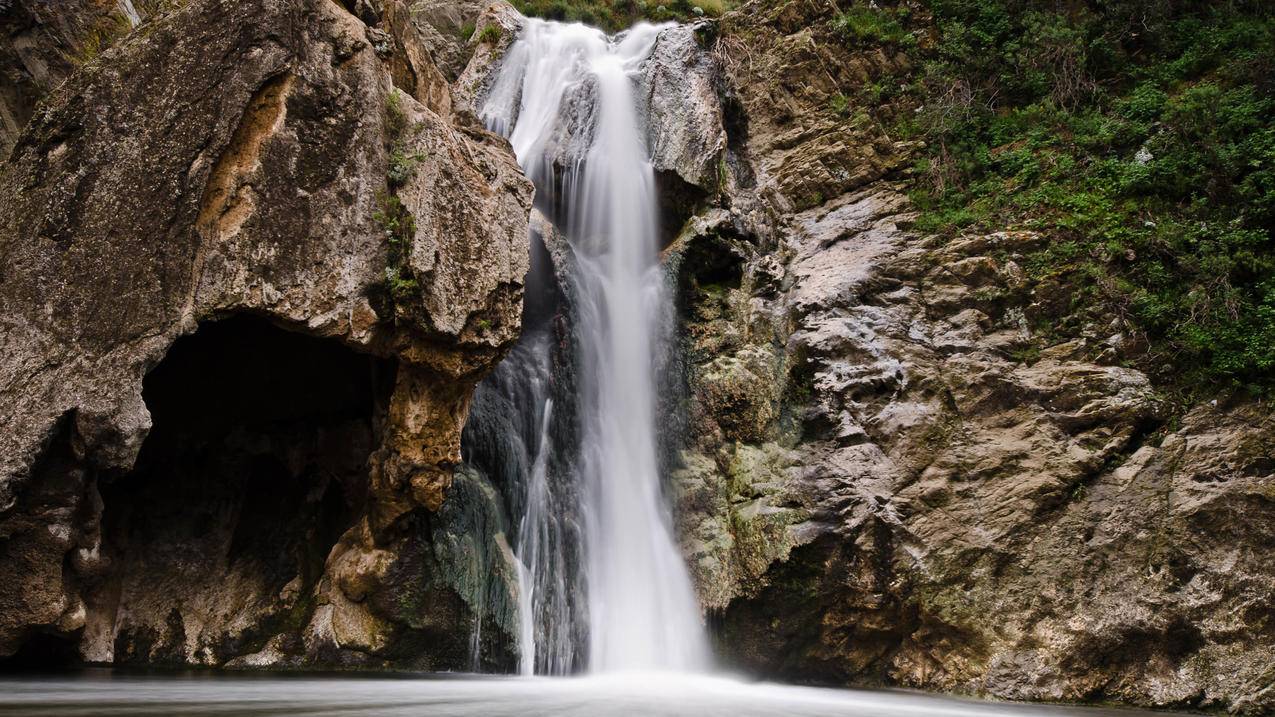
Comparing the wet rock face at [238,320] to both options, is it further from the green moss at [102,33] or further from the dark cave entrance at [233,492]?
the green moss at [102,33]

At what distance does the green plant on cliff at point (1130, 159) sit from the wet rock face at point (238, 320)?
8.05 metres

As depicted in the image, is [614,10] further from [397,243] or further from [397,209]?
[397,243]

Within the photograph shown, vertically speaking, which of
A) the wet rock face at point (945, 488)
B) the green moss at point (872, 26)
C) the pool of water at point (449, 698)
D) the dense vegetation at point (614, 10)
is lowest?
the pool of water at point (449, 698)

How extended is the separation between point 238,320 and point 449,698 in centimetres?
543

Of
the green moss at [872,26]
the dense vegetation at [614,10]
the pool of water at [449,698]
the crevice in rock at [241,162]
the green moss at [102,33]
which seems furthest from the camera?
the dense vegetation at [614,10]

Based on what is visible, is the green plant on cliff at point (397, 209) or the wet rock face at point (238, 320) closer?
the wet rock face at point (238, 320)

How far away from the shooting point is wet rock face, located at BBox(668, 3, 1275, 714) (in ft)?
26.2

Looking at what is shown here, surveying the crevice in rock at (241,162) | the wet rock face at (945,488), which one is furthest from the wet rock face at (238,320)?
the wet rock face at (945,488)

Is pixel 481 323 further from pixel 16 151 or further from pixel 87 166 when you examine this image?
pixel 16 151

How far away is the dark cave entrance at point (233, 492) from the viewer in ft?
28.3

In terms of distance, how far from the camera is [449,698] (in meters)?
6.27

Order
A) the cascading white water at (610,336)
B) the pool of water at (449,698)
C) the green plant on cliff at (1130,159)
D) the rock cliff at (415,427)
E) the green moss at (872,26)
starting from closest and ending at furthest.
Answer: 1. the pool of water at (449,698)
2. the rock cliff at (415,427)
3. the green plant on cliff at (1130,159)
4. the cascading white water at (610,336)
5. the green moss at (872,26)

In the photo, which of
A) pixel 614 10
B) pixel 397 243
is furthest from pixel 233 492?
pixel 614 10

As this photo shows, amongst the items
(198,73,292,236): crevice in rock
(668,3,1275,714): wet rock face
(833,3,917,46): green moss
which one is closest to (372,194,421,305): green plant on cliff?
(198,73,292,236): crevice in rock
